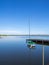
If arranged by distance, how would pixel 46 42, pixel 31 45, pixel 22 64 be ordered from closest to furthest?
pixel 22 64, pixel 31 45, pixel 46 42

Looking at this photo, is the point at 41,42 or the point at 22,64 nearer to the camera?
the point at 22,64

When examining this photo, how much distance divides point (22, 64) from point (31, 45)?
572 inches

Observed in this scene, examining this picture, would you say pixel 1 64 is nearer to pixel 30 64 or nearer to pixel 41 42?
pixel 30 64

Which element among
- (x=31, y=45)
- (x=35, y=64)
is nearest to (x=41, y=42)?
(x=31, y=45)

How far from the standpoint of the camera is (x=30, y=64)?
41.9 ft

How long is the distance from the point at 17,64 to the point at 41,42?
26.1 m

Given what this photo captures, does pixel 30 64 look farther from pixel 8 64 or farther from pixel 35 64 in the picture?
pixel 8 64

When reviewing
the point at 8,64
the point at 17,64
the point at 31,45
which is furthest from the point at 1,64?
the point at 31,45

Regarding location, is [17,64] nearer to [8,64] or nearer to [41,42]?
[8,64]

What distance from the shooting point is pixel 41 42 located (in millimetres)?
37969

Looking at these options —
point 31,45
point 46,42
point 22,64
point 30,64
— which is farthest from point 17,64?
point 46,42

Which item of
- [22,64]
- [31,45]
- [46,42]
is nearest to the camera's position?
[22,64]

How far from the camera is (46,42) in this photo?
37.0m

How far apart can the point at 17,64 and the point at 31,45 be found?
14.6m
